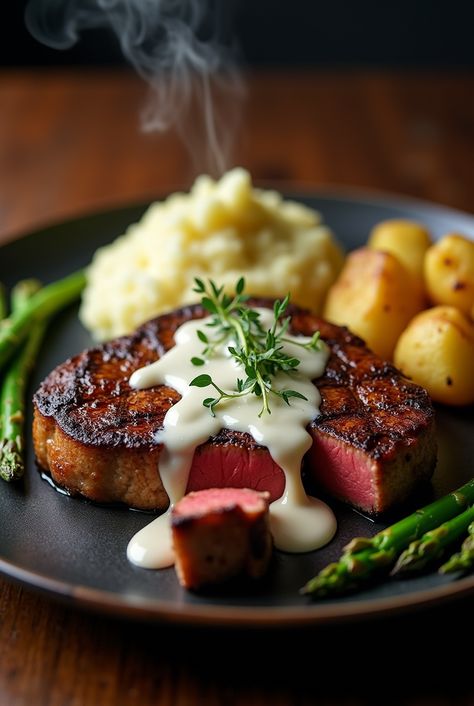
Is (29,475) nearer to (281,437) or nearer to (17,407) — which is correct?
(17,407)

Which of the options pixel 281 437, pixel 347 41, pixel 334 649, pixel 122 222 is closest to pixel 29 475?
pixel 281 437

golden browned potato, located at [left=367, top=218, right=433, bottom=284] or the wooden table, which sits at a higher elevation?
golden browned potato, located at [left=367, top=218, right=433, bottom=284]

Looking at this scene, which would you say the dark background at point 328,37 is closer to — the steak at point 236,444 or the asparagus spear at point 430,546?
the steak at point 236,444

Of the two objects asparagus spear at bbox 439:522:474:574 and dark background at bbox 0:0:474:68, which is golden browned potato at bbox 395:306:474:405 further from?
dark background at bbox 0:0:474:68

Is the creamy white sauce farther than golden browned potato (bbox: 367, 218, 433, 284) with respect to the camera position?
No

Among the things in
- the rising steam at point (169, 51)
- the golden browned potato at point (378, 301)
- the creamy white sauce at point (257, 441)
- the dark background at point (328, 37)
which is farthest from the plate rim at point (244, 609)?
the dark background at point (328, 37)

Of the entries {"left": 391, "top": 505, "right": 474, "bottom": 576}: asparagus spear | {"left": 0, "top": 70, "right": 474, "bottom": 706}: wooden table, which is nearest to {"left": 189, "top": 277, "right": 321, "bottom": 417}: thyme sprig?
{"left": 391, "top": 505, "right": 474, "bottom": 576}: asparagus spear
